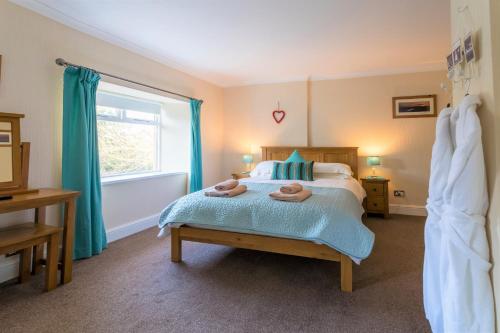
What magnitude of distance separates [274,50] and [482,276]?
3220 millimetres

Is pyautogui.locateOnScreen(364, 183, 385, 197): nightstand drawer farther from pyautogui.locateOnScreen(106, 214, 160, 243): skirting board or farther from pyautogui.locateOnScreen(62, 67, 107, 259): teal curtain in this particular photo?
pyautogui.locateOnScreen(62, 67, 107, 259): teal curtain

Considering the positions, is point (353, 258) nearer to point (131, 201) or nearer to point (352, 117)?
Result: point (131, 201)

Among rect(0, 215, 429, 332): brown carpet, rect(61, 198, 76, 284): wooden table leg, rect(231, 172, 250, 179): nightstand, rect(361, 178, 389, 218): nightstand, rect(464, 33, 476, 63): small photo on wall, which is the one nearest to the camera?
rect(464, 33, 476, 63): small photo on wall

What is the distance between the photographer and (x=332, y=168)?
4.17 metres

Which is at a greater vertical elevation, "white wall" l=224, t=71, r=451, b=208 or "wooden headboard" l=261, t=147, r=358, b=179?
"white wall" l=224, t=71, r=451, b=208

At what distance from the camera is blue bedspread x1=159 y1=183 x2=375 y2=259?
2068mm

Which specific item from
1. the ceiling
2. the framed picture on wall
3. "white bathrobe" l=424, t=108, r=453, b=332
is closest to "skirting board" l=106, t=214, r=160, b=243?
the ceiling

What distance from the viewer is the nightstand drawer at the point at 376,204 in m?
4.13

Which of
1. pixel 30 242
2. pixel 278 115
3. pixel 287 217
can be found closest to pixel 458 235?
pixel 287 217

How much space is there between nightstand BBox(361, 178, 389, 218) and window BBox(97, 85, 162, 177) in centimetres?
345

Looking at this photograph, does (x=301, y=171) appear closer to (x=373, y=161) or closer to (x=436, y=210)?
(x=373, y=161)

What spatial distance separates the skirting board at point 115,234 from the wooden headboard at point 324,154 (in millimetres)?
2303

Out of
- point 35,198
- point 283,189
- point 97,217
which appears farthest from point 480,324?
point 97,217

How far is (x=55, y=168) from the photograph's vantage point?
2.61 meters
